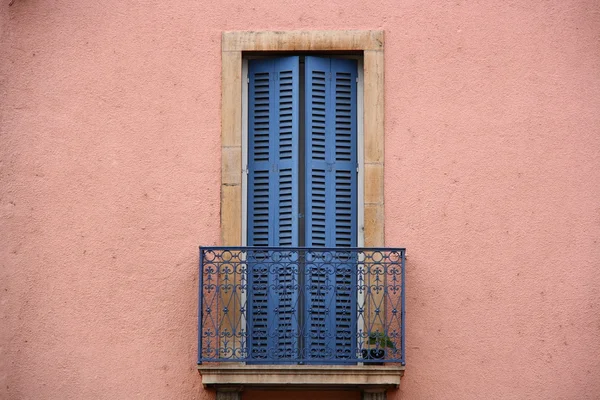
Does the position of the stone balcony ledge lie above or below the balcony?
below

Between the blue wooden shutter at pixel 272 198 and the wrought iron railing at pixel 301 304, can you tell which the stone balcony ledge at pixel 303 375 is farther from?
the blue wooden shutter at pixel 272 198

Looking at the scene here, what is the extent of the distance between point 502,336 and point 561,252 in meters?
0.92

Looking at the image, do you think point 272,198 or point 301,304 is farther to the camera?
point 272,198

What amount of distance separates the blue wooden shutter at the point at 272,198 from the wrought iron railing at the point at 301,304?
0.01 metres

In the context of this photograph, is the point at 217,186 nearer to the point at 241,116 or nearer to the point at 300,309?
the point at 241,116

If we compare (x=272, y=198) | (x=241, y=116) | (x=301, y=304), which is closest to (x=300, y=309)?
(x=301, y=304)

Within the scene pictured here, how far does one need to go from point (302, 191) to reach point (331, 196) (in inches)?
10.8

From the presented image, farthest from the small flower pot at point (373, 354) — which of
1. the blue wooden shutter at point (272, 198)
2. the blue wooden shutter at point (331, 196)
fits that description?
the blue wooden shutter at point (272, 198)

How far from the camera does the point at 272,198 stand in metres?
14.7

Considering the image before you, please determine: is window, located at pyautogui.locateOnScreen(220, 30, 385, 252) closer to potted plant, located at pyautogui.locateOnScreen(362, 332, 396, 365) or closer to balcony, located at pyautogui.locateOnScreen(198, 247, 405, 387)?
balcony, located at pyautogui.locateOnScreen(198, 247, 405, 387)

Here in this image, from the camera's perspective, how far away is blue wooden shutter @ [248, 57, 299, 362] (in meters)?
14.3

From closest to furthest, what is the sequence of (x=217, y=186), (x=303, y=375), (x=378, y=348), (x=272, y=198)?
(x=303, y=375) → (x=378, y=348) → (x=217, y=186) → (x=272, y=198)

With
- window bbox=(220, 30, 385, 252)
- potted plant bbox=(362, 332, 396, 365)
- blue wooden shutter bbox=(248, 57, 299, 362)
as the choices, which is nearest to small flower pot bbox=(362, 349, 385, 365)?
potted plant bbox=(362, 332, 396, 365)

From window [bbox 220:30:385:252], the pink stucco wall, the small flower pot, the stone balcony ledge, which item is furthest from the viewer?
window [bbox 220:30:385:252]
